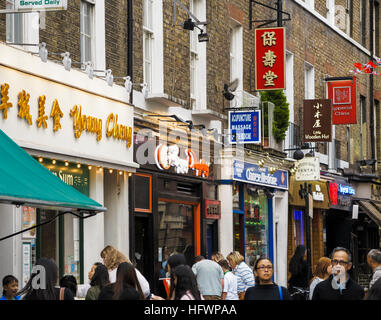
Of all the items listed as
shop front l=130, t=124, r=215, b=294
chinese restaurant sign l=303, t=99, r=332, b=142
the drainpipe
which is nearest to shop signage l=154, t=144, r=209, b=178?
shop front l=130, t=124, r=215, b=294

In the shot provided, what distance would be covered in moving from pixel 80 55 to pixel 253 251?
10399mm

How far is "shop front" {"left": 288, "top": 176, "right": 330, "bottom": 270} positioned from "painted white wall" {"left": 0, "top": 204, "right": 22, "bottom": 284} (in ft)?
44.4

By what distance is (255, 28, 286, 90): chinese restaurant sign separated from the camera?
24016 mm

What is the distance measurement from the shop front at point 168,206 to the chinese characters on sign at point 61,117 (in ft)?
3.26

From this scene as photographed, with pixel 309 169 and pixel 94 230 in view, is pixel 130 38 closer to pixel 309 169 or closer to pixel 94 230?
pixel 94 230

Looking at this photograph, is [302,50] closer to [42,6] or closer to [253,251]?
[253,251]

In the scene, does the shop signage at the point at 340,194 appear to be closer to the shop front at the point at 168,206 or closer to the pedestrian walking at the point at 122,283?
the shop front at the point at 168,206

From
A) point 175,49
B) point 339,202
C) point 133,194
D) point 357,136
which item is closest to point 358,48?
point 357,136

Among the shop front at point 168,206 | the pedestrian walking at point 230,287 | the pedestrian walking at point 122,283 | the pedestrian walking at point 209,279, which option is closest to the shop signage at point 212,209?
the shop front at point 168,206

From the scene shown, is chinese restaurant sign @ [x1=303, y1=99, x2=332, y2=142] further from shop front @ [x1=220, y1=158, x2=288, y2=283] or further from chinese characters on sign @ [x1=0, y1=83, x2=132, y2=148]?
chinese characters on sign @ [x1=0, y1=83, x2=132, y2=148]

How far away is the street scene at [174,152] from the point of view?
1149 centimetres

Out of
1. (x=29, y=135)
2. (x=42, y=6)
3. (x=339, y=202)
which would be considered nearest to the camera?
(x=42, y=6)

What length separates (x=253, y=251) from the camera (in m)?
25.7

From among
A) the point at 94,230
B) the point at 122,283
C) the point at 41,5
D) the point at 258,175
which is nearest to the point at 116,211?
the point at 94,230
